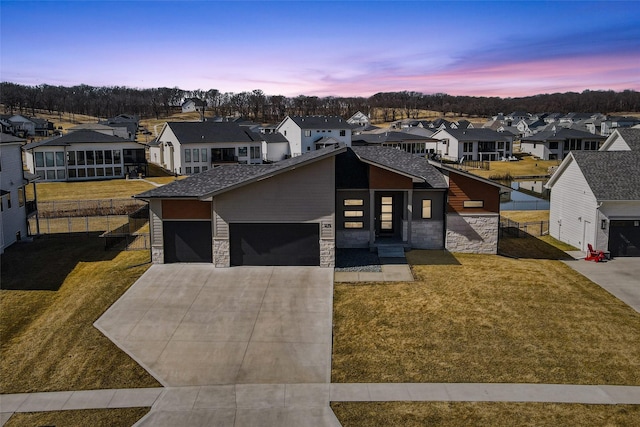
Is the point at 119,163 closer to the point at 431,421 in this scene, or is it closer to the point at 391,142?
the point at 391,142

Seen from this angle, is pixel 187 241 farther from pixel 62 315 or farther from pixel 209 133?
pixel 209 133

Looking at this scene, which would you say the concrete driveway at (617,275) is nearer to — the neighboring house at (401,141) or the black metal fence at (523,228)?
the black metal fence at (523,228)

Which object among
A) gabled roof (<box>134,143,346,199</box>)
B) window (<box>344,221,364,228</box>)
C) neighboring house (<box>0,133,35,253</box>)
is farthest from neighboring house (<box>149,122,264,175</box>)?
window (<box>344,221,364,228</box>)

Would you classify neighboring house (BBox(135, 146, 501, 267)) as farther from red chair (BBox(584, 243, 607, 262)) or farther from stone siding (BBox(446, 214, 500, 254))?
red chair (BBox(584, 243, 607, 262))

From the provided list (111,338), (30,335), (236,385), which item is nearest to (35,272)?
(30,335)

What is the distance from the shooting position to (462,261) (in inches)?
953

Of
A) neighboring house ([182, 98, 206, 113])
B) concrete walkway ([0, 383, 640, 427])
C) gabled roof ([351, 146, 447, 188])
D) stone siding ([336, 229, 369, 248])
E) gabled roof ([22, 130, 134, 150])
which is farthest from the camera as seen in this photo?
neighboring house ([182, 98, 206, 113])

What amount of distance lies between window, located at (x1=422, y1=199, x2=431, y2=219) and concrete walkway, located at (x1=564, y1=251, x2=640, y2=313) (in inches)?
262

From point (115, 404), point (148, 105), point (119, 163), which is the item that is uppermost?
point (148, 105)

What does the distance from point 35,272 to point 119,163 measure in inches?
1419

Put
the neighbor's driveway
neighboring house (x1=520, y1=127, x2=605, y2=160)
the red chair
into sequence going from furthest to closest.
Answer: neighboring house (x1=520, y1=127, x2=605, y2=160) < the red chair < the neighbor's driveway

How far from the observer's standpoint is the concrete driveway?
20.4 metres

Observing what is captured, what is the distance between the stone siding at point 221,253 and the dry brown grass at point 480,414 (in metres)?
11.1

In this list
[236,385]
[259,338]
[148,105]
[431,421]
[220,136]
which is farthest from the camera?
[148,105]
